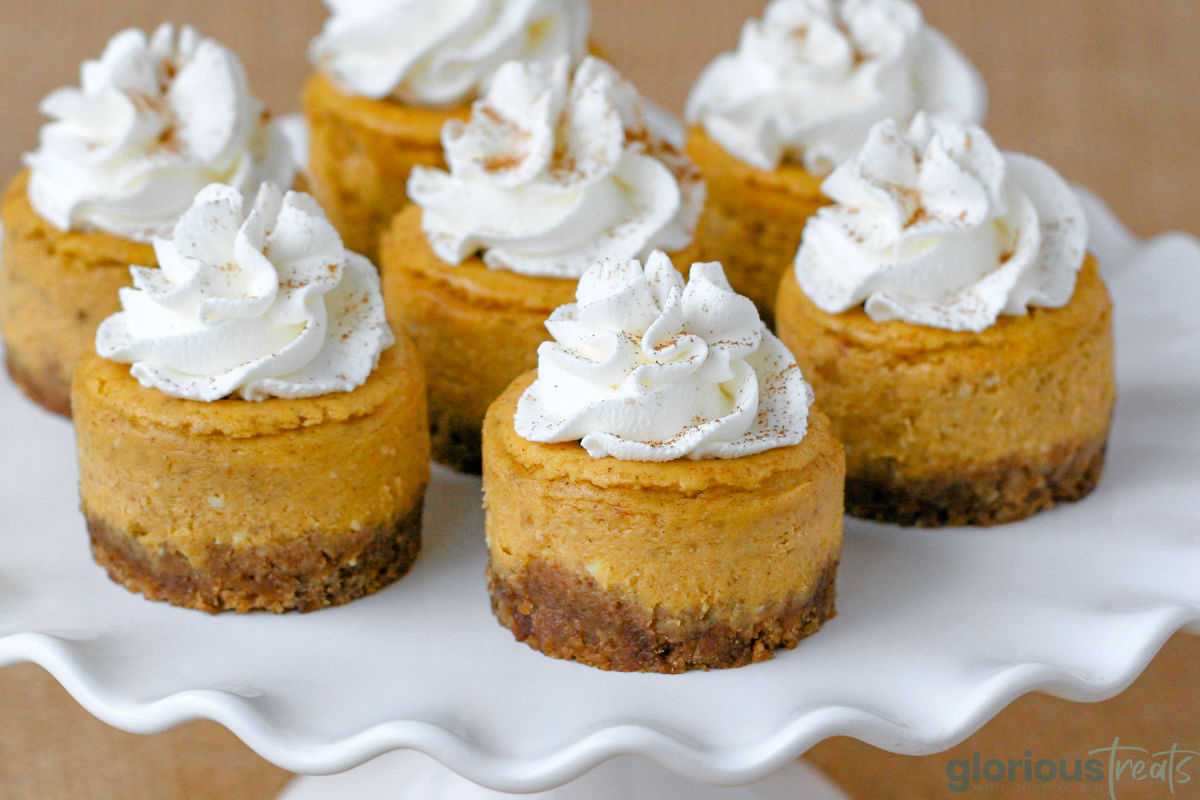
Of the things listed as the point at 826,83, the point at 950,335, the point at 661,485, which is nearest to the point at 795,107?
the point at 826,83

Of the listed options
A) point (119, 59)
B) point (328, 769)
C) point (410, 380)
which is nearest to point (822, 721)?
point (328, 769)

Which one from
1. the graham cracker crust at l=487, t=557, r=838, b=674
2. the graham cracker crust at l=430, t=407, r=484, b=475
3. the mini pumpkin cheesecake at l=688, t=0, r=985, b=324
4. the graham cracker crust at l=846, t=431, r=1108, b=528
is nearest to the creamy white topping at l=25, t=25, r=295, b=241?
the graham cracker crust at l=430, t=407, r=484, b=475

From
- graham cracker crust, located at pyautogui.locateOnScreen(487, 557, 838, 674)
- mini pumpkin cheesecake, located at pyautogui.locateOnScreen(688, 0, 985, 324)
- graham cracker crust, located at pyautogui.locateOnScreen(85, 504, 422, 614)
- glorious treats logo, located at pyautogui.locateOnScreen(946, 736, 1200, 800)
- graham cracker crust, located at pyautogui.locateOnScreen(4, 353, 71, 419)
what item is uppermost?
mini pumpkin cheesecake, located at pyautogui.locateOnScreen(688, 0, 985, 324)

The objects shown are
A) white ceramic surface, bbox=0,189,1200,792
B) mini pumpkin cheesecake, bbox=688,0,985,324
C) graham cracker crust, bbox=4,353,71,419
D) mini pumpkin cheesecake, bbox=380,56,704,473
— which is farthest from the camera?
mini pumpkin cheesecake, bbox=688,0,985,324

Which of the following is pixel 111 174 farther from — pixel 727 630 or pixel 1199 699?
pixel 1199 699

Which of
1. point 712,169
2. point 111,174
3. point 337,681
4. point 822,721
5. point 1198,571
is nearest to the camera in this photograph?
point 822,721

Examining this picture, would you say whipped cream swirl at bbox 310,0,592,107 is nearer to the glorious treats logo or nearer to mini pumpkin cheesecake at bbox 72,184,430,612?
mini pumpkin cheesecake at bbox 72,184,430,612

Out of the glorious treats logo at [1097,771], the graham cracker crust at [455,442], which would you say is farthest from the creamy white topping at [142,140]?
the glorious treats logo at [1097,771]
